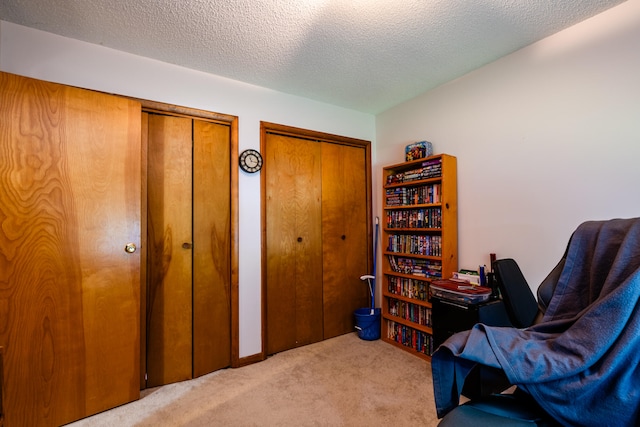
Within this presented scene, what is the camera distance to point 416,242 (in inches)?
101

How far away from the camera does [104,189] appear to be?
1768mm

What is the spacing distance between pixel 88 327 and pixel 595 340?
7.80ft

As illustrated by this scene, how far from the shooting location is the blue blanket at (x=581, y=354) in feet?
2.38

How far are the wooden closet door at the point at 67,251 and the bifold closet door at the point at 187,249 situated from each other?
219 millimetres

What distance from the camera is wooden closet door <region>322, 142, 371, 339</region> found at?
9.38ft

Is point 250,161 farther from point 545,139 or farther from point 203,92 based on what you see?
point 545,139

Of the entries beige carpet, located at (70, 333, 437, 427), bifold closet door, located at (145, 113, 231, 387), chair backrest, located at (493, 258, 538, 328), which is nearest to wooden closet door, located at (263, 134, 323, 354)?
beige carpet, located at (70, 333, 437, 427)

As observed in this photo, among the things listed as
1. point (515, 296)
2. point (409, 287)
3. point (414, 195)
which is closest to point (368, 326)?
point (409, 287)

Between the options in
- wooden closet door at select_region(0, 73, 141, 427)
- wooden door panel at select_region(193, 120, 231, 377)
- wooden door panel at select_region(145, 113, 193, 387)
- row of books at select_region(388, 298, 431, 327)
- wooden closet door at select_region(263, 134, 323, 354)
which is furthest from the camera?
wooden closet door at select_region(263, 134, 323, 354)

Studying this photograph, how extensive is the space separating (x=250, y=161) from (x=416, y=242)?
64.9 inches

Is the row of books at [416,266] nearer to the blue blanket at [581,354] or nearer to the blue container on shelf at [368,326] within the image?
the blue container on shelf at [368,326]

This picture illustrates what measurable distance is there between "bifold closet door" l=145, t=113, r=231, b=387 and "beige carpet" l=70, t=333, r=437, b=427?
21 centimetres

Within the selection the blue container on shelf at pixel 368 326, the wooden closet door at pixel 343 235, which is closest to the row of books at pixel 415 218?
the wooden closet door at pixel 343 235

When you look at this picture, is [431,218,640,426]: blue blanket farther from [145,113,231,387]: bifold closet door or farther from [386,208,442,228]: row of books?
[145,113,231,387]: bifold closet door
